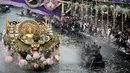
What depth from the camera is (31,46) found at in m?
30.1

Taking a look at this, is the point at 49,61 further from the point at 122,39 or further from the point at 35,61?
the point at 122,39

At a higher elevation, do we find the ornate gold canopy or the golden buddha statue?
the ornate gold canopy

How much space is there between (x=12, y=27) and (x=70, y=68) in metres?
4.68

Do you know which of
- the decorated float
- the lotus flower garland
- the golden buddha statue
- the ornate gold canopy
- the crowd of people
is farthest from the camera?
the crowd of people

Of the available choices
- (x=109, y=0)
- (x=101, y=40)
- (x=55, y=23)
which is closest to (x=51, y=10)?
(x=101, y=40)

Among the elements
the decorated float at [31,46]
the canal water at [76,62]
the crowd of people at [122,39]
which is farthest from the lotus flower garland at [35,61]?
the crowd of people at [122,39]

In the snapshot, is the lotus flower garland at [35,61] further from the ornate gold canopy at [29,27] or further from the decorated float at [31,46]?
the ornate gold canopy at [29,27]

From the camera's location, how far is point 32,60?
97.2ft

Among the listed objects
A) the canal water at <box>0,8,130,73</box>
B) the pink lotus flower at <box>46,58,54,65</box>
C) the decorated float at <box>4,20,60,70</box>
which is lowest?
the canal water at <box>0,8,130,73</box>

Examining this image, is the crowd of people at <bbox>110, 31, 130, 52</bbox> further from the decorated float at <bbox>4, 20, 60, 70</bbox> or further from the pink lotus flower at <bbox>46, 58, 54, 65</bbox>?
the pink lotus flower at <bbox>46, 58, 54, 65</bbox>

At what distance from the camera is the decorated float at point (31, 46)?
29781mm

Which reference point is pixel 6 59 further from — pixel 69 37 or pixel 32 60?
pixel 69 37

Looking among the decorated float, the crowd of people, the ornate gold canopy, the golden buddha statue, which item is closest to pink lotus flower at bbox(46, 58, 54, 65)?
the decorated float

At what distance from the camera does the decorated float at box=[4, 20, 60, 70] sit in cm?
2978
